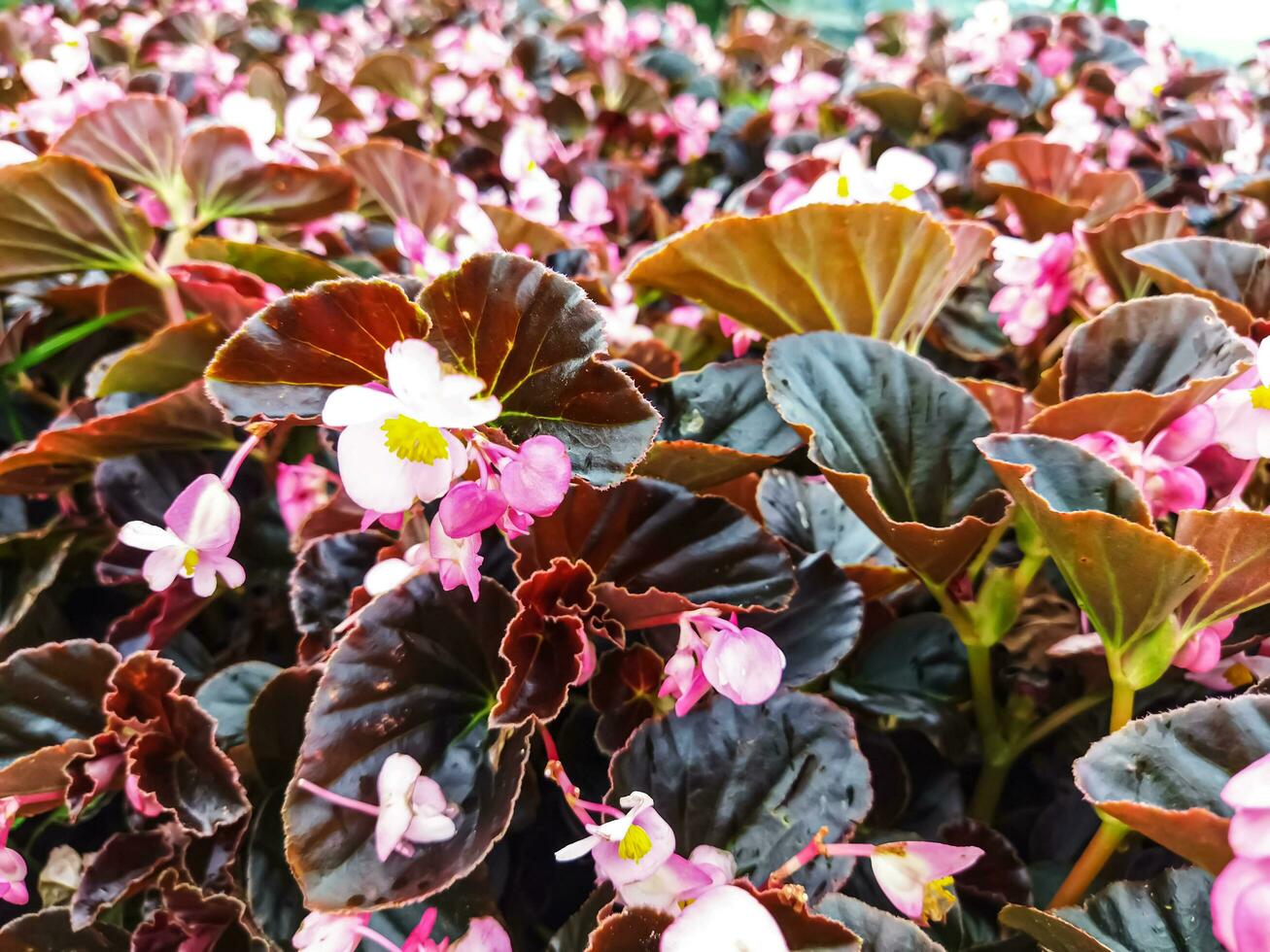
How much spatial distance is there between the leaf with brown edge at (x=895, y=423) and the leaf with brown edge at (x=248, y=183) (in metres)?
0.42

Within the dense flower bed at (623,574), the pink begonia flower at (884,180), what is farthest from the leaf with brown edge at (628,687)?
the pink begonia flower at (884,180)

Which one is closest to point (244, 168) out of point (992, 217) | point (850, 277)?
point (850, 277)

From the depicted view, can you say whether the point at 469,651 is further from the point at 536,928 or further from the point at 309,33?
the point at 309,33

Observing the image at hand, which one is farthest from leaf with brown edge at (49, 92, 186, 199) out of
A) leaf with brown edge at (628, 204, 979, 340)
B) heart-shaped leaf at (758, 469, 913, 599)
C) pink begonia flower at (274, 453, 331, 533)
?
heart-shaped leaf at (758, 469, 913, 599)

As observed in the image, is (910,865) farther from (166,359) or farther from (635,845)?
(166,359)

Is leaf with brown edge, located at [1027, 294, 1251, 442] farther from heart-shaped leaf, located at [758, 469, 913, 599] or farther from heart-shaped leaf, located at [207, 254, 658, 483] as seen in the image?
heart-shaped leaf, located at [207, 254, 658, 483]

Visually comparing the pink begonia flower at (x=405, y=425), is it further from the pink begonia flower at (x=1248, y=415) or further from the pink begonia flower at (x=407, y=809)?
the pink begonia flower at (x=1248, y=415)

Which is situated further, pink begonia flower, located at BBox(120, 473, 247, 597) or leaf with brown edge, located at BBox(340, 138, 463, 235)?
leaf with brown edge, located at BBox(340, 138, 463, 235)

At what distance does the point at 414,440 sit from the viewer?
31cm

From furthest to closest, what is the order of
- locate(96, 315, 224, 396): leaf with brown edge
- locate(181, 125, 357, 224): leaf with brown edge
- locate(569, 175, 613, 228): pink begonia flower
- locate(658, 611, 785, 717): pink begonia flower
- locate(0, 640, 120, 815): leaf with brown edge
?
1. locate(569, 175, 613, 228): pink begonia flower
2. locate(181, 125, 357, 224): leaf with brown edge
3. locate(96, 315, 224, 396): leaf with brown edge
4. locate(0, 640, 120, 815): leaf with brown edge
5. locate(658, 611, 785, 717): pink begonia flower

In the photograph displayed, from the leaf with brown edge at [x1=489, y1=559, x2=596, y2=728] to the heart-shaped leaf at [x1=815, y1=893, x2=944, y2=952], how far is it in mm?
133

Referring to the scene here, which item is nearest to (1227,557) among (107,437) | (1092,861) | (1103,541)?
(1103,541)

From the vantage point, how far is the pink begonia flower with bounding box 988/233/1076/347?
621mm

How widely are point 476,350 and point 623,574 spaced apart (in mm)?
144
